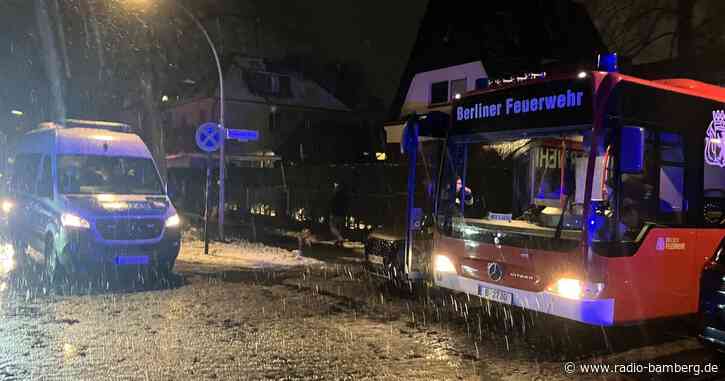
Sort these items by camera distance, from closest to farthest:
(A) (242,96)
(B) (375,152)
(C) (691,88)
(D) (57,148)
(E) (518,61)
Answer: (C) (691,88) < (D) (57,148) < (E) (518,61) < (B) (375,152) < (A) (242,96)

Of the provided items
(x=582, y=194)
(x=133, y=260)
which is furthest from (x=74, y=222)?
(x=582, y=194)

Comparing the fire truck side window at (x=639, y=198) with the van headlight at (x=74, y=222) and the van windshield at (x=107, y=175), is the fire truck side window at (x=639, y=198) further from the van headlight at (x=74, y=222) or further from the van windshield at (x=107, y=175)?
the van windshield at (x=107, y=175)

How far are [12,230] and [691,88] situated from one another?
42.4ft

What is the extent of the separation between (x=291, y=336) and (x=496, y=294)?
250cm

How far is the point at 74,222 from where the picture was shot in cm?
944

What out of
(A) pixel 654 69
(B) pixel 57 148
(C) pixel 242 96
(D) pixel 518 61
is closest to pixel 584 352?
(B) pixel 57 148

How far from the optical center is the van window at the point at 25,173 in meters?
11.4

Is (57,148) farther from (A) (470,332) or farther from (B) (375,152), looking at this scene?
(B) (375,152)

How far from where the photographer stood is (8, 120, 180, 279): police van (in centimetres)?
948

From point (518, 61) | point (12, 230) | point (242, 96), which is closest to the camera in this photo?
point (12, 230)

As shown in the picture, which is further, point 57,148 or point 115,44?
point 115,44

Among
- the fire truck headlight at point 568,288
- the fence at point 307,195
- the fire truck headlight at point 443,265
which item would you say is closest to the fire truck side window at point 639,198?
the fire truck headlight at point 568,288

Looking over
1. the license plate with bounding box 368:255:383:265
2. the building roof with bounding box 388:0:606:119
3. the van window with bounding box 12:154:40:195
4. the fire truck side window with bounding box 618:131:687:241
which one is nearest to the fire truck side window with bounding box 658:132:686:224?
the fire truck side window with bounding box 618:131:687:241

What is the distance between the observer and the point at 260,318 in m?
7.92
